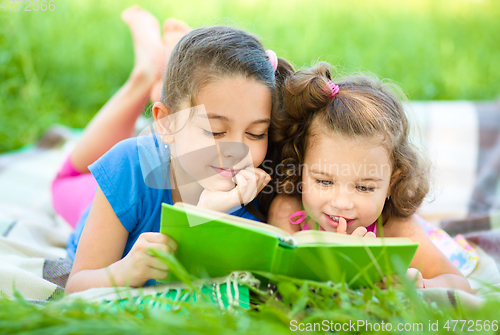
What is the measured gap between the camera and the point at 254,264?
3.54ft

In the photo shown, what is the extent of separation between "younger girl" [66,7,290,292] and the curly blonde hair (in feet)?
0.43

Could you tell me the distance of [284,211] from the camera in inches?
62.6

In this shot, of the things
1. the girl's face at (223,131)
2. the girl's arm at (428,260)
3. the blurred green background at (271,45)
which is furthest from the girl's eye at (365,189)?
the blurred green background at (271,45)

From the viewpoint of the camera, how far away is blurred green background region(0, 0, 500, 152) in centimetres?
350

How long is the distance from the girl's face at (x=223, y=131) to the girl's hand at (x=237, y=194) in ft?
0.13

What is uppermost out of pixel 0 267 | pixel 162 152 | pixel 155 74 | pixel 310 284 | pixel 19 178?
pixel 155 74

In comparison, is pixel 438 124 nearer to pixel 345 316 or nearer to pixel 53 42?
pixel 345 316

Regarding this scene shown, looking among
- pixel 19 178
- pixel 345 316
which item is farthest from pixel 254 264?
pixel 19 178

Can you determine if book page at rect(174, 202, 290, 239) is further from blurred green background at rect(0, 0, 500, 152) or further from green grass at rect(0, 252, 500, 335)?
blurred green background at rect(0, 0, 500, 152)

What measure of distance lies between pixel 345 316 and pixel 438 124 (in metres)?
2.20

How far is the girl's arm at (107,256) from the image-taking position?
107cm

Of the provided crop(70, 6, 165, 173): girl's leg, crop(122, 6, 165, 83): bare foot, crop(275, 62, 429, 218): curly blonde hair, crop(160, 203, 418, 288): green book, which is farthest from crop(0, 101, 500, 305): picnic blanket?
crop(122, 6, 165, 83): bare foot

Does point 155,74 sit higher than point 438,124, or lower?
higher

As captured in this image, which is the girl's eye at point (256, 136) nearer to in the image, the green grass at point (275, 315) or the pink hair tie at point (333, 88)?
the pink hair tie at point (333, 88)
